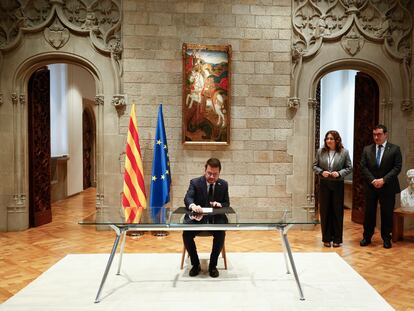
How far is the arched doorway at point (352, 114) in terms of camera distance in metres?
7.39

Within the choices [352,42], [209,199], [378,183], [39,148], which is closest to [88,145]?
[39,148]

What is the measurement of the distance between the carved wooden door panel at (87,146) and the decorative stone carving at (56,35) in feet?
22.5

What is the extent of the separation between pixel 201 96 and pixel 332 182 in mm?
2663

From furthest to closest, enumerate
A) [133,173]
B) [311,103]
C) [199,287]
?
[311,103], [133,173], [199,287]

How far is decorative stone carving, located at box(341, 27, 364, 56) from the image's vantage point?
680 cm

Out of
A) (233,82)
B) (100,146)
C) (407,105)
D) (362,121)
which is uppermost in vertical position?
(233,82)

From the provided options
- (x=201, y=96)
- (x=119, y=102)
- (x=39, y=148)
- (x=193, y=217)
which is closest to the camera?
(x=193, y=217)

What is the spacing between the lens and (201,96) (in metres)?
6.64

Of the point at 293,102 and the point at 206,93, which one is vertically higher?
the point at 206,93

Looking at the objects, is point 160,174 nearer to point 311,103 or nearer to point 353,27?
point 311,103

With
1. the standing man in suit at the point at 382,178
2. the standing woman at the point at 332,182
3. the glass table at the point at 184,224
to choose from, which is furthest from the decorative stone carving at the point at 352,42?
the glass table at the point at 184,224

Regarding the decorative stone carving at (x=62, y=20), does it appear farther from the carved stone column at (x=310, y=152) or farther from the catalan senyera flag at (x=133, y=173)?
the carved stone column at (x=310, y=152)

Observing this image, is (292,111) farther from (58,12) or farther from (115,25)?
(58,12)

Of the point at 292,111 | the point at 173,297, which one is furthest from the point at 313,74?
the point at 173,297
